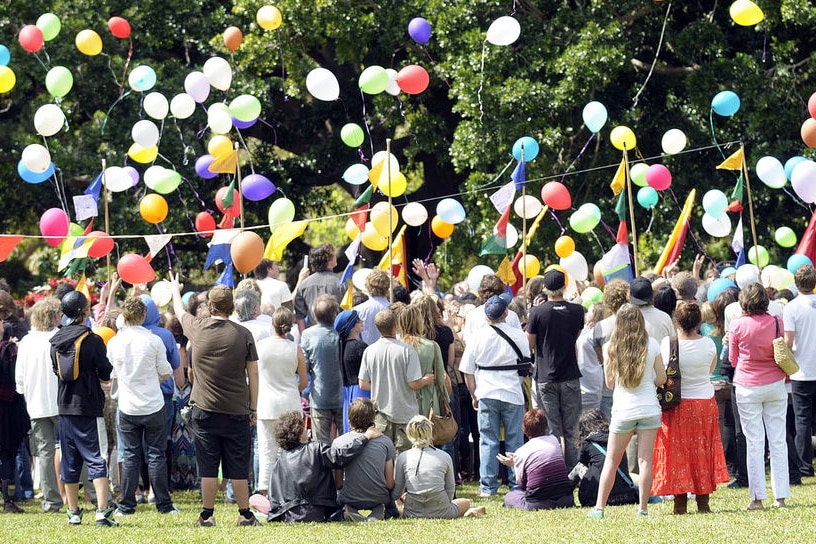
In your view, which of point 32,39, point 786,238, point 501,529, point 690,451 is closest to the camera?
point 501,529

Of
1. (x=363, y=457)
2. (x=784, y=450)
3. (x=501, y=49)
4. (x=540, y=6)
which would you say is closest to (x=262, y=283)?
(x=363, y=457)

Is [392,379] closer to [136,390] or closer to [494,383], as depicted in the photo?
[494,383]

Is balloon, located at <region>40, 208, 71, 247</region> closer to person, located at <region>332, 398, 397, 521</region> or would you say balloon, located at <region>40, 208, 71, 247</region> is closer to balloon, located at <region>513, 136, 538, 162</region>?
balloon, located at <region>513, 136, 538, 162</region>

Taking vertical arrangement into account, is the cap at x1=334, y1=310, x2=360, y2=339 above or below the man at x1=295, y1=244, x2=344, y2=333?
below

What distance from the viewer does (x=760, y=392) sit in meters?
8.64

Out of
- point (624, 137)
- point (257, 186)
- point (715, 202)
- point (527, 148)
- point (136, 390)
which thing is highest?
point (624, 137)

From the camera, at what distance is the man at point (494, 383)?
9.89 metres

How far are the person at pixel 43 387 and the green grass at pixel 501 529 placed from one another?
2.39ft

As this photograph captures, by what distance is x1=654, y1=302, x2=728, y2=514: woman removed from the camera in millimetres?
8297

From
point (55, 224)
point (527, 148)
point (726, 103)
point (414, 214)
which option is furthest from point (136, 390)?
point (726, 103)

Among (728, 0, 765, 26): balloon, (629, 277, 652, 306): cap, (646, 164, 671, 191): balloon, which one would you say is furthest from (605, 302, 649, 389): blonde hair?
(728, 0, 765, 26): balloon

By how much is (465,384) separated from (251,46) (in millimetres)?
8589

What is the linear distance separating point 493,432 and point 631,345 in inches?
93.8

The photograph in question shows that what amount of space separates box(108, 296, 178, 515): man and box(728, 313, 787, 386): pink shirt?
4317mm
